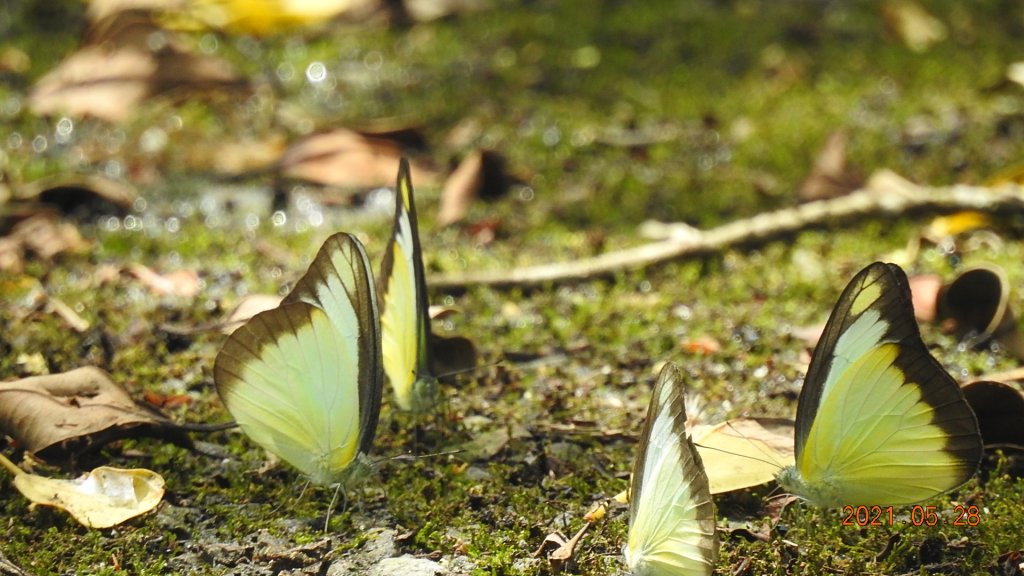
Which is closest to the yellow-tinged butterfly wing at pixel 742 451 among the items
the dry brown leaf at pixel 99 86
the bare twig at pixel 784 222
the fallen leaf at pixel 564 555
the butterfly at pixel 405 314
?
the fallen leaf at pixel 564 555

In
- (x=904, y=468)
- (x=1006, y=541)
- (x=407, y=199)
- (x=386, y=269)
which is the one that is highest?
(x=407, y=199)

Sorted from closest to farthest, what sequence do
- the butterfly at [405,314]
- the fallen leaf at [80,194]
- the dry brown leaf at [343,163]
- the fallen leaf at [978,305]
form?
the butterfly at [405,314], the fallen leaf at [978,305], the fallen leaf at [80,194], the dry brown leaf at [343,163]

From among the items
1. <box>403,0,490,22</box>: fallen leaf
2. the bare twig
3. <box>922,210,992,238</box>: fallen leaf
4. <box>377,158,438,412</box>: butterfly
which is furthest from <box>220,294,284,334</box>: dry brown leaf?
<box>403,0,490,22</box>: fallen leaf

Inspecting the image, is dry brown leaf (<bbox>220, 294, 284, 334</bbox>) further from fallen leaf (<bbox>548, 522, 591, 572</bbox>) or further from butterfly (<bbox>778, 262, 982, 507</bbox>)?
butterfly (<bbox>778, 262, 982, 507</bbox>)

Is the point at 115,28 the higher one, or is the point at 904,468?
the point at 115,28

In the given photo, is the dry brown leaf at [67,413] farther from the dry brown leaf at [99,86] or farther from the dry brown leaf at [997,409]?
the dry brown leaf at [99,86]

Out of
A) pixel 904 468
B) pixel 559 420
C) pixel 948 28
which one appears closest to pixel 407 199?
pixel 559 420

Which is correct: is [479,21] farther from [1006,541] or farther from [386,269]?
[1006,541]
